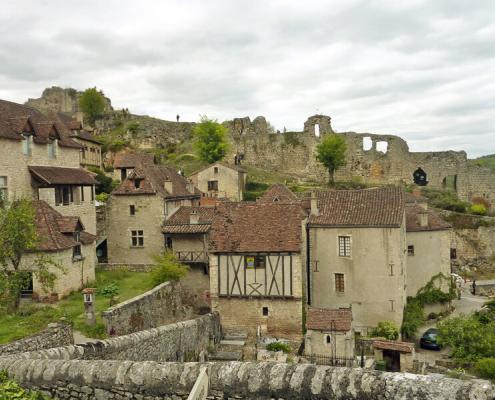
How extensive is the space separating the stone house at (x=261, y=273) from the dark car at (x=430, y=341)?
23.0ft

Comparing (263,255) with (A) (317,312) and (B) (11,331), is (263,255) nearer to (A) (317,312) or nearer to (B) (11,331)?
(A) (317,312)

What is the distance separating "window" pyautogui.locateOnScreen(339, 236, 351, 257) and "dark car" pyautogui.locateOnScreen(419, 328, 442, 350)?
222 inches

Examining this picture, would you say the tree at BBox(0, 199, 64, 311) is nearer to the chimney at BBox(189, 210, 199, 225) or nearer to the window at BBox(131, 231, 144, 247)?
the chimney at BBox(189, 210, 199, 225)

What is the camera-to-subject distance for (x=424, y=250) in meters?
29.3

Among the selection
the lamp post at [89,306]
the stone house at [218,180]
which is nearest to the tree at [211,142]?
the stone house at [218,180]

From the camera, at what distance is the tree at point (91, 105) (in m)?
70.7

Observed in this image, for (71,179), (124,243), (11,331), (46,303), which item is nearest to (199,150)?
(124,243)

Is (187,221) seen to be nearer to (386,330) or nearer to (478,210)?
(386,330)

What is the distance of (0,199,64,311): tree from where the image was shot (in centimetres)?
1767

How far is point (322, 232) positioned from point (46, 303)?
14.3 meters

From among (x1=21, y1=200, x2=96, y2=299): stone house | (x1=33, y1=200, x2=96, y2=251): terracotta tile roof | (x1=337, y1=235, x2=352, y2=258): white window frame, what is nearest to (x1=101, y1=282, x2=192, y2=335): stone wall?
(x1=21, y1=200, x2=96, y2=299): stone house

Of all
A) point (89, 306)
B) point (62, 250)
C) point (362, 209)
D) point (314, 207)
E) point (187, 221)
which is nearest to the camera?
point (89, 306)

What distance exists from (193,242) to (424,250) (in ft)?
47.6

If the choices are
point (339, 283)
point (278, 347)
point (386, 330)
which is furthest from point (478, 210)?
point (278, 347)
